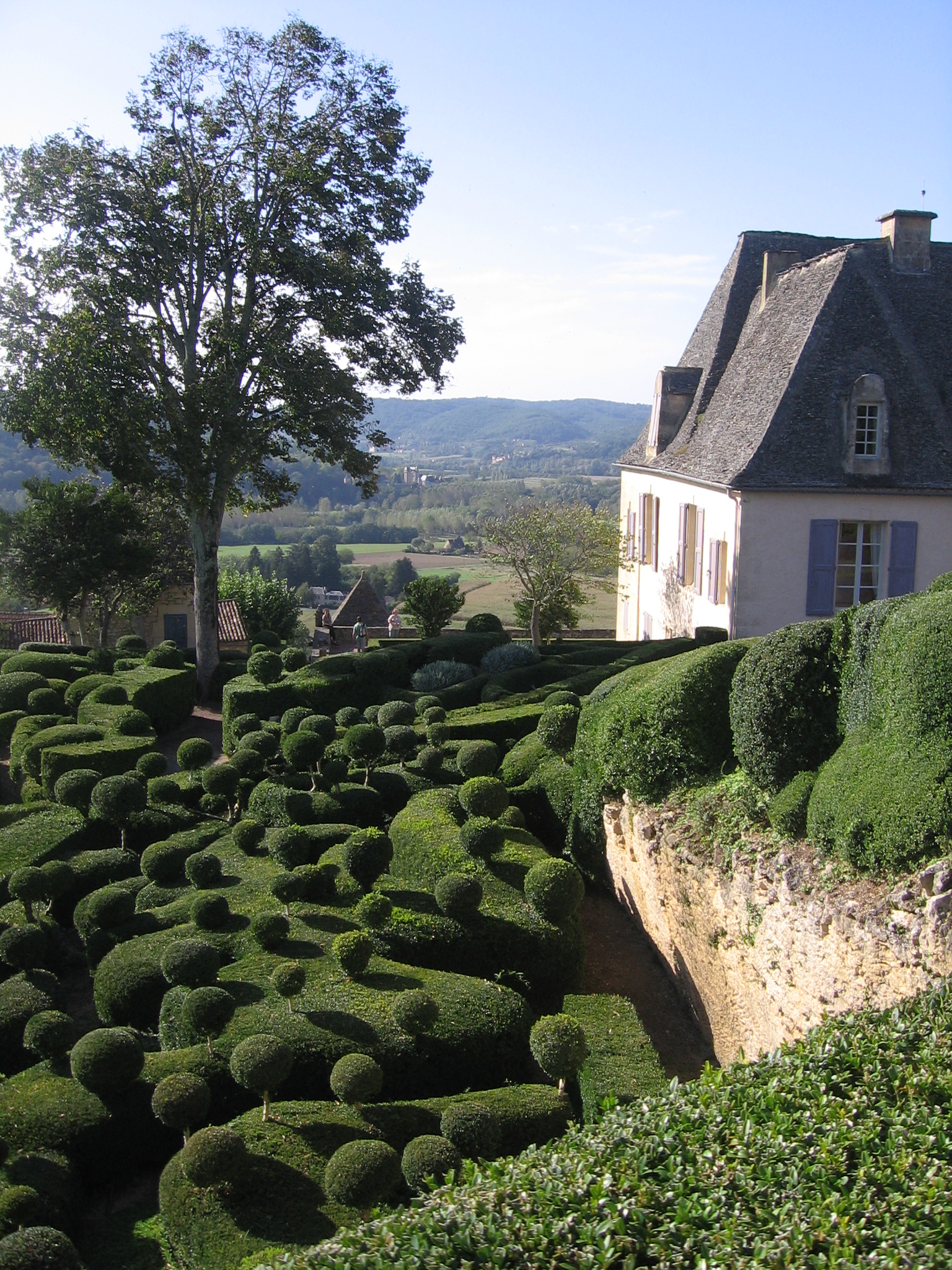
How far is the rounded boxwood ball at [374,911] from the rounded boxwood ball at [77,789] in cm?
646

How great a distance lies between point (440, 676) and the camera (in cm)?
2345

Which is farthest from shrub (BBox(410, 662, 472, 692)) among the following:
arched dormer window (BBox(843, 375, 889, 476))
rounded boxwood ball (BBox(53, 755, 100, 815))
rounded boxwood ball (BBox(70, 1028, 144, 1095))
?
rounded boxwood ball (BBox(70, 1028, 144, 1095))

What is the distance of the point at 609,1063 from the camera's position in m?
9.99

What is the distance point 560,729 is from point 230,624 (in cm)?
2846

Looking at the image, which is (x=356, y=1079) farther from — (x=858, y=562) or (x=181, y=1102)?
(x=858, y=562)

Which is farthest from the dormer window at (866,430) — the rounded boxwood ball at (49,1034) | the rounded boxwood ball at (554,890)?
the rounded boxwood ball at (49,1034)

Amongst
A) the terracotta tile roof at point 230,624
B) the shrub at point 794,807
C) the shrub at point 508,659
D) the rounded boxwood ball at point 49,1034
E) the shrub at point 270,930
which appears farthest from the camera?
the terracotta tile roof at point 230,624

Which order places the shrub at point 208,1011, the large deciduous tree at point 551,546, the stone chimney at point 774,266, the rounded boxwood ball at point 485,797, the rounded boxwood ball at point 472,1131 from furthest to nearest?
the large deciduous tree at point 551,546 < the stone chimney at point 774,266 < the rounded boxwood ball at point 485,797 < the shrub at point 208,1011 < the rounded boxwood ball at point 472,1131

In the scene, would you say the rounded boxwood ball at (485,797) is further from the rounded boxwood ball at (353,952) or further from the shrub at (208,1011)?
the shrub at (208,1011)

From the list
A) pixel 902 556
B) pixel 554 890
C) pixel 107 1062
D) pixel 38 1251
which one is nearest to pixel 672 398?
pixel 902 556

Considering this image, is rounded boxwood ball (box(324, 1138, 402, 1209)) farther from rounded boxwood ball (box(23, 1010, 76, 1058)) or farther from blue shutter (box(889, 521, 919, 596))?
blue shutter (box(889, 521, 919, 596))

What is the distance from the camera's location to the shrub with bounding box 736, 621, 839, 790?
11398mm

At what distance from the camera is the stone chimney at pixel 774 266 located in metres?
26.5

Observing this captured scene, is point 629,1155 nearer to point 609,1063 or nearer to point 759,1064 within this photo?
point 759,1064
